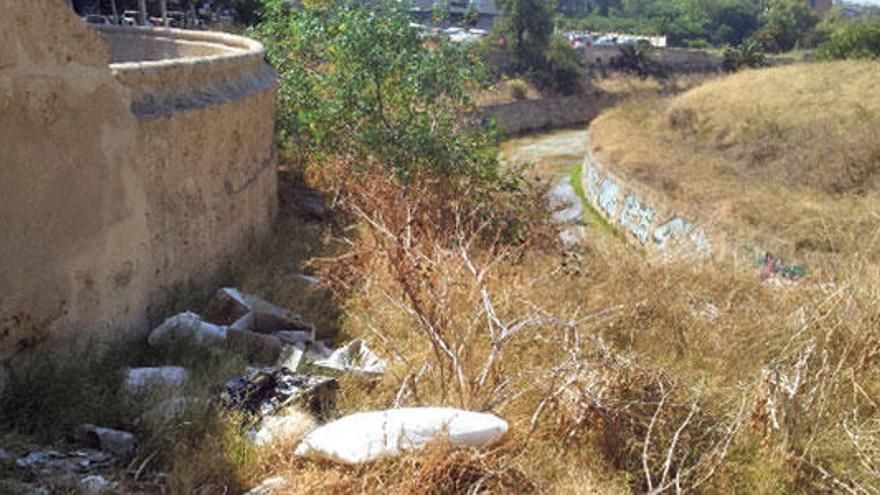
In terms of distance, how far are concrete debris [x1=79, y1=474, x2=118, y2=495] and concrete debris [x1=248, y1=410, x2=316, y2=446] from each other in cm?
73

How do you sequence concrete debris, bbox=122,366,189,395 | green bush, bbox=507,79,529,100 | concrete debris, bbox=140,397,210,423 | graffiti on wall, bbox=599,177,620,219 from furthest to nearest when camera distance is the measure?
1. green bush, bbox=507,79,529,100
2. graffiti on wall, bbox=599,177,620,219
3. concrete debris, bbox=122,366,189,395
4. concrete debris, bbox=140,397,210,423

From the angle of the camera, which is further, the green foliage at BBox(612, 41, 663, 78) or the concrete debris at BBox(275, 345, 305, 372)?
the green foliage at BBox(612, 41, 663, 78)

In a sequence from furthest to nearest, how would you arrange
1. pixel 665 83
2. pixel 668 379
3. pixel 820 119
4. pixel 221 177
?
pixel 665 83 < pixel 820 119 < pixel 221 177 < pixel 668 379

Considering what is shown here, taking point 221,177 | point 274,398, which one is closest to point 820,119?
point 221,177

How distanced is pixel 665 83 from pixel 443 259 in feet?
133

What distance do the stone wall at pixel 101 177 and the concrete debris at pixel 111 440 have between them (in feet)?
2.65

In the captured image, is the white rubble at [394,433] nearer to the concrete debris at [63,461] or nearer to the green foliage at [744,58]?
the concrete debris at [63,461]

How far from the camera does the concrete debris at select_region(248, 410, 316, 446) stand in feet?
13.4

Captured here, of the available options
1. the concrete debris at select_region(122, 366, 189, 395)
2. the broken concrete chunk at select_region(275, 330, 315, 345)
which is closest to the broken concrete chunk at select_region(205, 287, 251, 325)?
the broken concrete chunk at select_region(275, 330, 315, 345)

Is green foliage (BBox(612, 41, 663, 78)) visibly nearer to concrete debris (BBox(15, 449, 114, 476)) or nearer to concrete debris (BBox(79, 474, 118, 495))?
concrete debris (BBox(15, 449, 114, 476))

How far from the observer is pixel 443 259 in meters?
5.57

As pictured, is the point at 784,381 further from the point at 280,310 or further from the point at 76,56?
the point at 76,56

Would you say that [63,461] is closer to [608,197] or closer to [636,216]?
[636,216]

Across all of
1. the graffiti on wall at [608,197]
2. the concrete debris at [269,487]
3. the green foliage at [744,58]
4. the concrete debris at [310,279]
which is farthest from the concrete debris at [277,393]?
the green foliage at [744,58]
